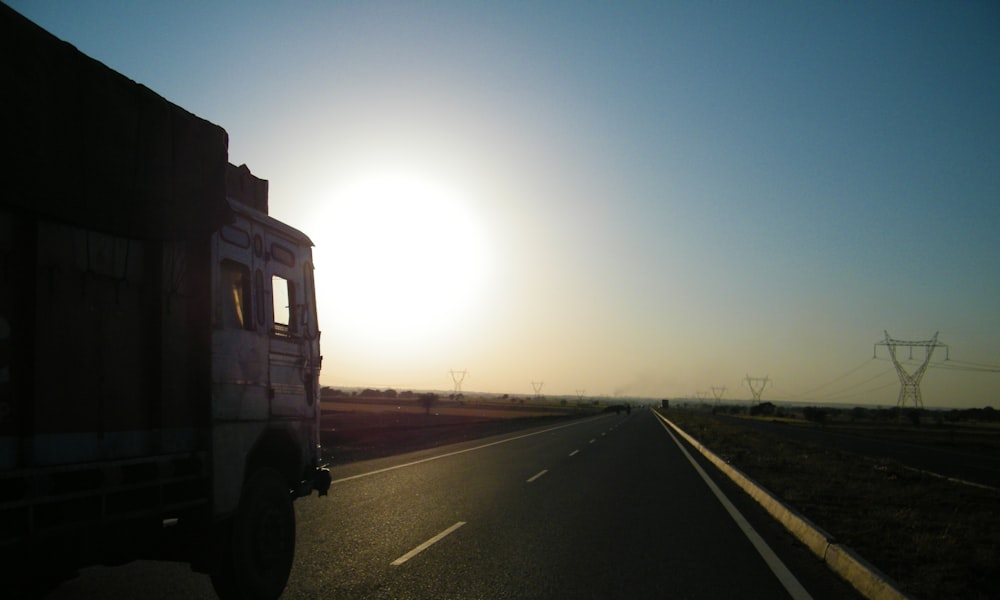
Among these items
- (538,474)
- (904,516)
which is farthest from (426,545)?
(538,474)

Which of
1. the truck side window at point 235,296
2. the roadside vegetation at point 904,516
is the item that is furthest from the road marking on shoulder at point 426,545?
the roadside vegetation at point 904,516

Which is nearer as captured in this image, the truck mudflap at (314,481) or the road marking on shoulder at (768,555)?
the road marking on shoulder at (768,555)

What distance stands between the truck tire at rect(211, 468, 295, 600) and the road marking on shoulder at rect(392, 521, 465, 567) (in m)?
1.38

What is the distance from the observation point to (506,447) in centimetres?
2727

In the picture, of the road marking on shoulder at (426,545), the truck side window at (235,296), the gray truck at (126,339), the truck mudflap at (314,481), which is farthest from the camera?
the road marking on shoulder at (426,545)

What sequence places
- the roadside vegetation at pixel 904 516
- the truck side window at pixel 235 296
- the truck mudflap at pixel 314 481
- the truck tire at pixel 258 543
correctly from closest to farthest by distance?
the truck tire at pixel 258 543
the truck side window at pixel 235 296
the roadside vegetation at pixel 904 516
the truck mudflap at pixel 314 481

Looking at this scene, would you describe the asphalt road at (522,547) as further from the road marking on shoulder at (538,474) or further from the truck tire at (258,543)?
the road marking on shoulder at (538,474)

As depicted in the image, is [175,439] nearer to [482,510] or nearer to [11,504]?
[11,504]

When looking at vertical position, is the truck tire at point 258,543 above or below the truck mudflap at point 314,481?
below

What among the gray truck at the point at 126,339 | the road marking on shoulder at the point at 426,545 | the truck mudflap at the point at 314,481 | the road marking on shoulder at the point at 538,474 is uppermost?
the gray truck at the point at 126,339

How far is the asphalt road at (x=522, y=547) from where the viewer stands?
6.89 m

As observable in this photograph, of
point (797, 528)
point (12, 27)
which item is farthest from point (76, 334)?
point (797, 528)

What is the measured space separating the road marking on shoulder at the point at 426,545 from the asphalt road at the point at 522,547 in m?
0.03

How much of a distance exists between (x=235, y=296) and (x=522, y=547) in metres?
4.67
